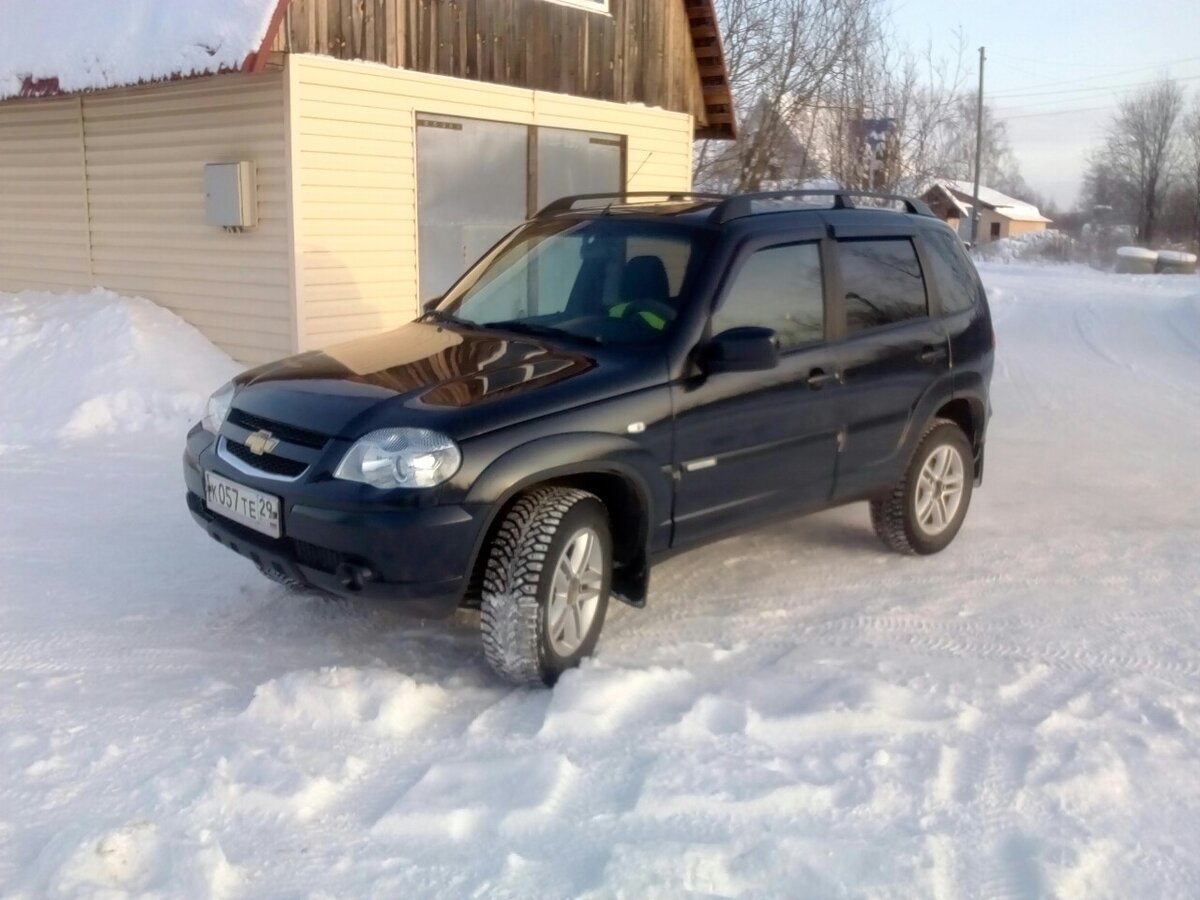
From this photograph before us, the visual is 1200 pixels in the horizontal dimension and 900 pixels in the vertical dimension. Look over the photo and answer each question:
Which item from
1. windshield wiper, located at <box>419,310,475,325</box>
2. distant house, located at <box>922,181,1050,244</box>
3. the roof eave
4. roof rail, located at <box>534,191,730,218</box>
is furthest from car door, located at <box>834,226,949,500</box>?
distant house, located at <box>922,181,1050,244</box>

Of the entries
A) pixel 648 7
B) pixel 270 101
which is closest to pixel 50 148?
pixel 270 101

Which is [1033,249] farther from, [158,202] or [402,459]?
[402,459]

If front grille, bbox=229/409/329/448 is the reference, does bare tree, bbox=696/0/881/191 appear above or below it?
above

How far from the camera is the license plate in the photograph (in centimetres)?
425

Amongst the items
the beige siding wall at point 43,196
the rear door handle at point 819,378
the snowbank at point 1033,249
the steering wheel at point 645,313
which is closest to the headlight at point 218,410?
the steering wheel at point 645,313

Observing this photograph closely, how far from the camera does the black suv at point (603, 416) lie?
4113 mm

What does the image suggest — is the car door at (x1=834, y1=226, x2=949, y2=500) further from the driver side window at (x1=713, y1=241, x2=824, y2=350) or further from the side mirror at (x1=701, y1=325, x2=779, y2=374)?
the side mirror at (x1=701, y1=325, x2=779, y2=374)

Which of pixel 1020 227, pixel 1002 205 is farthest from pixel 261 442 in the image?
pixel 1020 227

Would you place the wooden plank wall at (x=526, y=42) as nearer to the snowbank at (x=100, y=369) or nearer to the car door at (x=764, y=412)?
the snowbank at (x=100, y=369)

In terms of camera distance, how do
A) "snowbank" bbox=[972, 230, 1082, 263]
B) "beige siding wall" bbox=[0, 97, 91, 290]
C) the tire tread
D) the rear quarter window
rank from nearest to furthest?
the tire tread
the rear quarter window
"beige siding wall" bbox=[0, 97, 91, 290]
"snowbank" bbox=[972, 230, 1082, 263]

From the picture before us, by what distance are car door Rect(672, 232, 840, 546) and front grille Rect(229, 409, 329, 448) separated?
1.40m

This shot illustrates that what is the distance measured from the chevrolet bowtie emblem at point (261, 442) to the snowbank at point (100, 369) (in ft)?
14.4

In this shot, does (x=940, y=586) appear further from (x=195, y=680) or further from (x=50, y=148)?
(x=50, y=148)

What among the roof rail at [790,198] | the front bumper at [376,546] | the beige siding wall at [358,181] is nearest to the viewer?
the front bumper at [376,546]
